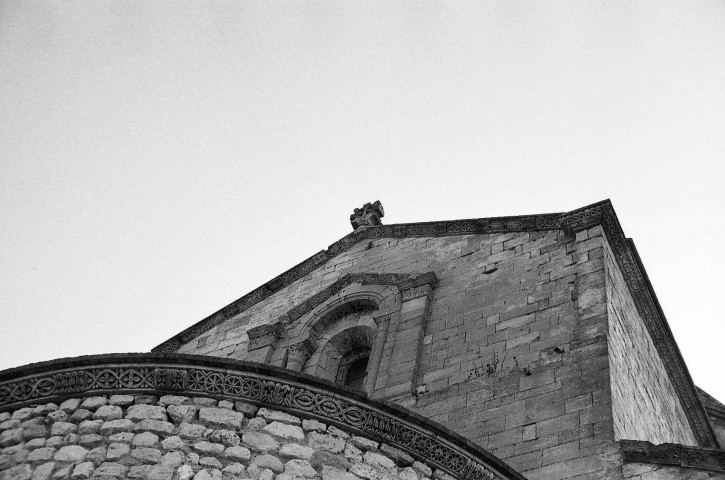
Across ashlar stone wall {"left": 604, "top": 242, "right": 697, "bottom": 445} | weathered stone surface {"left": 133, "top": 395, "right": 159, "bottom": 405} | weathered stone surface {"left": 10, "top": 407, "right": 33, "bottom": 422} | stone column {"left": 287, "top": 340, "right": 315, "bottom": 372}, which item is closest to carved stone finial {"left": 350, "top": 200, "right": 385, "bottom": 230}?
stone column {"left": 287, "top": 340, "right": 315, "bottom": 372}

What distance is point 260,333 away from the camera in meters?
14.4

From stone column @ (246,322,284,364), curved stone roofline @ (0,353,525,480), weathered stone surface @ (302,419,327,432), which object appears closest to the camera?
weathered stone surface @ (302,419,327,432)

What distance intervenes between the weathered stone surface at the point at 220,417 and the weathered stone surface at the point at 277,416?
0.51 ft

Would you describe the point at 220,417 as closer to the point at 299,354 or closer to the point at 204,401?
the point at 204,401

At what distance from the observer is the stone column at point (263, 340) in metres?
14.0

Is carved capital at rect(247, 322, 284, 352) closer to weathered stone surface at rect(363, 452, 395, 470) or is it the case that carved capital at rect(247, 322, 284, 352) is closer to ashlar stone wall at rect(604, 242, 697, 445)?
ashlar stone wall at rect(604, 242, 697, 445)

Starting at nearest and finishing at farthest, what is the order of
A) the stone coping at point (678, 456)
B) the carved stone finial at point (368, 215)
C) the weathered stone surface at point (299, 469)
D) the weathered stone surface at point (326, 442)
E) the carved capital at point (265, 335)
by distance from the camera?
the weathered stone surface at point (299, 469) → the weathered stone surface at point (326, 442) → the stone coping at point (678, 456) → the carved capital at point (265, 335) → the carved stone finial at point (368, 215)

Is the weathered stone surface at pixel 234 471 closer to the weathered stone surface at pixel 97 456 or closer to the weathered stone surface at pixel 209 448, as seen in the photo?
the weathered stone surface at pixel 209 448

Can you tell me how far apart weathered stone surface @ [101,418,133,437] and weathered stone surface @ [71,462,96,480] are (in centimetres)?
31

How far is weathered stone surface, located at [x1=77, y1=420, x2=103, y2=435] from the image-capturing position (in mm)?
7238

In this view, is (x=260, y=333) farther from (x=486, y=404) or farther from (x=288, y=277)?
(x=486, y=404)

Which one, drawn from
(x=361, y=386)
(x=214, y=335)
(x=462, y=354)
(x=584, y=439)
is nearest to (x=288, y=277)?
(x=214, y=335)

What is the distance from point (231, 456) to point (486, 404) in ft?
14.5

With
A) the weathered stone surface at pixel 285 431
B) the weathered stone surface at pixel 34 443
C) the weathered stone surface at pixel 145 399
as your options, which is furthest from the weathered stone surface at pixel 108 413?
the weathered stone surface at pixel 285 431
